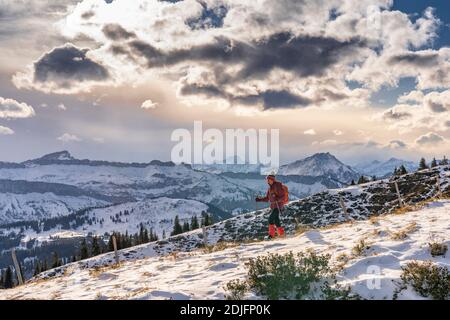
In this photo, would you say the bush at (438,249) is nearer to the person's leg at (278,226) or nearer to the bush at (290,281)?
the bush at (290,281)

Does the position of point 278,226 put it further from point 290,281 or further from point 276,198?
point 290,281

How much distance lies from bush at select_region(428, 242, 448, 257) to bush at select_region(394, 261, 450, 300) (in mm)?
1202

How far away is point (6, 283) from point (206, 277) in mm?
122392

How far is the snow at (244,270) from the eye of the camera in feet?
32.5

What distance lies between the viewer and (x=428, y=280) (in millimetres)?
8984

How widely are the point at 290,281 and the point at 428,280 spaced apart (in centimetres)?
304

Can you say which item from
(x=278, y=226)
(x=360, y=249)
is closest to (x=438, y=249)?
(x=360, y=249)

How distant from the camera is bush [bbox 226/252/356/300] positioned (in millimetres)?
9445

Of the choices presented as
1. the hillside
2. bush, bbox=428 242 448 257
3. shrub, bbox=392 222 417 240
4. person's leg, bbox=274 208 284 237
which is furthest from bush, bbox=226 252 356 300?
the hillside

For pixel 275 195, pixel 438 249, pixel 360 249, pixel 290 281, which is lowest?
pixel 290 281

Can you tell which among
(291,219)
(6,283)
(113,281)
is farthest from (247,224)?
(113,281)

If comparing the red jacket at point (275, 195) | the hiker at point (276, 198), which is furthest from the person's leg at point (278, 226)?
the red jacket at point (275, 195)

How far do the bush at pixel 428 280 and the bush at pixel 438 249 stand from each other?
1.20m
